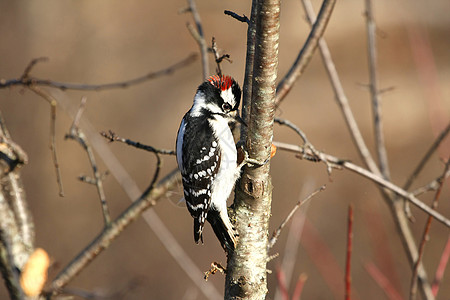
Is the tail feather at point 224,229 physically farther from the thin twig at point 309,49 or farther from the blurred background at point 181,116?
the blurred background at point 181,116

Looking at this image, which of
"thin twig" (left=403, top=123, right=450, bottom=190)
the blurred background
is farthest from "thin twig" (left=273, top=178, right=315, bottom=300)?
"thin twig" (left=403, top=123, right=450, bottom=190)

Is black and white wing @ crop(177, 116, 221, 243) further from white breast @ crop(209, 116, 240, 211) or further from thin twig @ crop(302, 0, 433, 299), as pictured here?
thin twig @ crop(302, 0, 433, 299)

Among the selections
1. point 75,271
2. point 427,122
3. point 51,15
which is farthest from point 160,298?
point 51,15

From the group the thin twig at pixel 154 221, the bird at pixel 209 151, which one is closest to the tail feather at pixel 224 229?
the bird at pixel 209 151

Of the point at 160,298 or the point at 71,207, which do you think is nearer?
the point at 160,298

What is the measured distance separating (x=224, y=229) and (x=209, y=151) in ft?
2.48

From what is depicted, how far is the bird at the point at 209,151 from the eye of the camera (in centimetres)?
330

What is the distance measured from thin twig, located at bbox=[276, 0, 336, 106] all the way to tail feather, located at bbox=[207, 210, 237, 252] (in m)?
0.82

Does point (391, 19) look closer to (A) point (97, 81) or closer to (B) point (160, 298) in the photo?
(A) point (97, 81)

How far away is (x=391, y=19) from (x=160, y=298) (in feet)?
23.1

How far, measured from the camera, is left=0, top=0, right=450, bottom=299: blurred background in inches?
302

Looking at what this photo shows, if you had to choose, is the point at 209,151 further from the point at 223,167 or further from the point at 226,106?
the point at 226,106

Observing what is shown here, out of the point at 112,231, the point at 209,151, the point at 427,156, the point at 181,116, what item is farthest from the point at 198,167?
the point at 181,116

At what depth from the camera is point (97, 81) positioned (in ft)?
34.3
